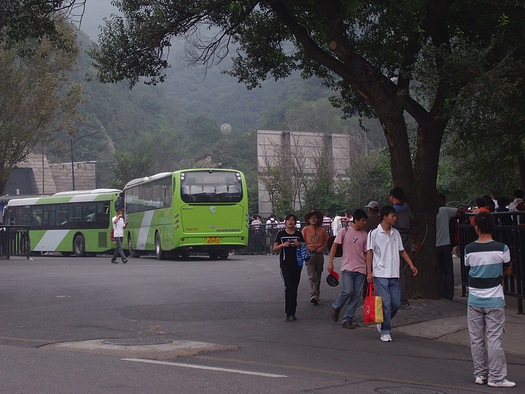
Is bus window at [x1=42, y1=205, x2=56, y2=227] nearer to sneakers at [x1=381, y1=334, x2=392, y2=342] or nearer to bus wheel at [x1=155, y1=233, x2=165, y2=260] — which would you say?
bus wheel at [x1=155, y1=233, x2=165, y2=260]

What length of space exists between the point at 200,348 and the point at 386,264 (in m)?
2.73

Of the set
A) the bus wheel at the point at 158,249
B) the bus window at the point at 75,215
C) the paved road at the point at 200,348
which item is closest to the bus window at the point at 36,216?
the bus window at the point at 75,215

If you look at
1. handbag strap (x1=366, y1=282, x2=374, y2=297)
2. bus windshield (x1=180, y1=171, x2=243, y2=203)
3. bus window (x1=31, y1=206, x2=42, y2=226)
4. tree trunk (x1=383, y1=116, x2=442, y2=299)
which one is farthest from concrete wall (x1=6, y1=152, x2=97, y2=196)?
handbag strap (x1=366, y1=282, x2=374, y2=297)

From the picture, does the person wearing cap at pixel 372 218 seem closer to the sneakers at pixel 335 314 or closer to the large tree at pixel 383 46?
the large tree at pixel 383 46

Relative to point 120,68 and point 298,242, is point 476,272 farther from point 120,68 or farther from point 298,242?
point 120,68

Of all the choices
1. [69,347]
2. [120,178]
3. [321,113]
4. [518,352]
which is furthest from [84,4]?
[321,113]

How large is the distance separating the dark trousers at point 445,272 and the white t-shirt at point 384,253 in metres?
4.05

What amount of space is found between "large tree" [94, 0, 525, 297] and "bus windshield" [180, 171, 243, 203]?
14055 millimetres

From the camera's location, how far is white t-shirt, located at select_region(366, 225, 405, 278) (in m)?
12.3

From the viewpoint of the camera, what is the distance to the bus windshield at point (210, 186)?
108ft

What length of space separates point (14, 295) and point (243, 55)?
23.1ft

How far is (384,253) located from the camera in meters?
12.3

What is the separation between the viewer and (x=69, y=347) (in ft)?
37.3

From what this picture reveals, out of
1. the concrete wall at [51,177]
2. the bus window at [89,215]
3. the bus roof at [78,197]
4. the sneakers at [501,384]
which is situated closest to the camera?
the sneakers at [501,384]
